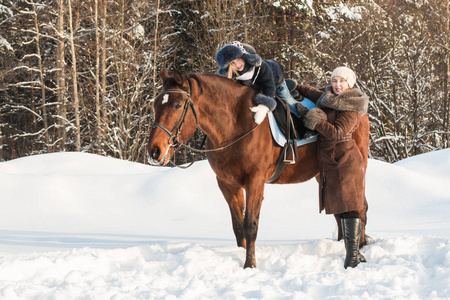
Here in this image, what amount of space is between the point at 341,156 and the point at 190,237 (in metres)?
3.51

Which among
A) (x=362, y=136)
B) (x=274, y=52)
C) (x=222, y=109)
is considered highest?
(x=274, y=52)

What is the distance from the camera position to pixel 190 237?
7184 mm

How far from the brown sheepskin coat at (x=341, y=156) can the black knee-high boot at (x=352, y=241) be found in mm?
149

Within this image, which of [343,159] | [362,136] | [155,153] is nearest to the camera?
[155,153]

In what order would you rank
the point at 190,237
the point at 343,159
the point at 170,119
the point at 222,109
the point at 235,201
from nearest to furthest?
the point at 170,119
the point at 222,109
the point at 343,159
the point at 235,201
the point at 190,237

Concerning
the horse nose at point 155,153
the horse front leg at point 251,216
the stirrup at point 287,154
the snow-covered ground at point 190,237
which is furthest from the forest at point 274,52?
the horse nose at point 155,153

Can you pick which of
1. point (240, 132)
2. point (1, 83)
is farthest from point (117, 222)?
point (1, 83)

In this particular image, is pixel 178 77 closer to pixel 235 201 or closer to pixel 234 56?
pixel 234 56

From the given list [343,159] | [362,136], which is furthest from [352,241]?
[362,136]

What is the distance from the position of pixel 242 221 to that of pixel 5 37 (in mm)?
19490

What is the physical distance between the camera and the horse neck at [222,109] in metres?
4.18

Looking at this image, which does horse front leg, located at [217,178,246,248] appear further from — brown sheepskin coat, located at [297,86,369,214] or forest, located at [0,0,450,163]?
forest, located at [0,0,450,163]

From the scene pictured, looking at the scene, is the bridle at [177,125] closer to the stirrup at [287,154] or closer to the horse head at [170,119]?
the horse head at [170,119]

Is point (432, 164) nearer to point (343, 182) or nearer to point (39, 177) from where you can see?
point (343, 182)
